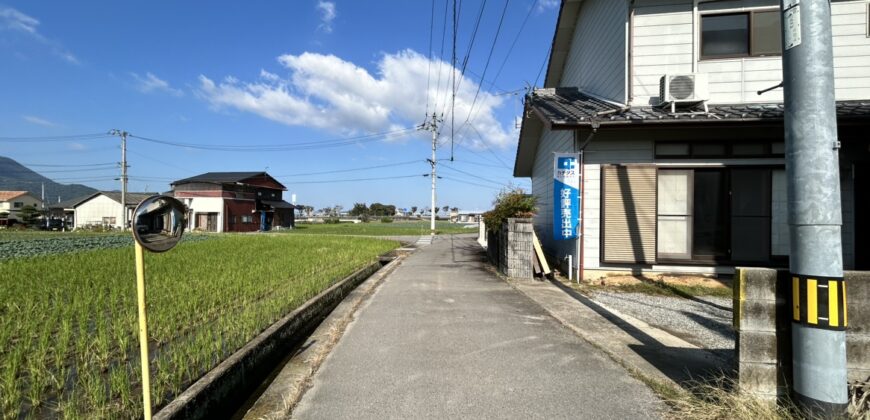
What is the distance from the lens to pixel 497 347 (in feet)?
14.9

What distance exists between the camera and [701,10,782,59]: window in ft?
27.6

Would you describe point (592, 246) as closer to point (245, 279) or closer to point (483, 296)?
point (483, 296)

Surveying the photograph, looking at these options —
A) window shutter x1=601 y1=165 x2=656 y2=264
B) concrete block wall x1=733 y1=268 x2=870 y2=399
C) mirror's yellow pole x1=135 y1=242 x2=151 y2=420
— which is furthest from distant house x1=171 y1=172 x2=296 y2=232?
concrete block wall x1=733 y1=268 x2=870 y2=399

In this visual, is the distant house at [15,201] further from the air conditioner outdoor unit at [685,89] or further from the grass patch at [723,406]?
the grass patch at [723,406]

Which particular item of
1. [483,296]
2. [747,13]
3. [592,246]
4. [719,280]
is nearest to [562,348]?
[483,296]

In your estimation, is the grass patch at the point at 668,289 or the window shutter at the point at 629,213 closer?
the grass patch at the point at 668,289

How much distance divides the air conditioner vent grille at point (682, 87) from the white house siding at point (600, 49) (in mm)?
1058

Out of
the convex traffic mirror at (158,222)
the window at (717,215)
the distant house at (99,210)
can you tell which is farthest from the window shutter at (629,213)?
the distant house at (99,210)

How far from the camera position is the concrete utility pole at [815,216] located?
261cm

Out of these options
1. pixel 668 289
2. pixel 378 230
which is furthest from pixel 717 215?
pixel 378 230

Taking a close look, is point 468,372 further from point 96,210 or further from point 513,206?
point 96,210

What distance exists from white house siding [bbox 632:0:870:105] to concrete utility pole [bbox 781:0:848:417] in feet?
20.8

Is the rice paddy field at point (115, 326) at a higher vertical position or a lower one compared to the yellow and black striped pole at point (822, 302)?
lower

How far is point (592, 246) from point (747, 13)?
5.64 m
